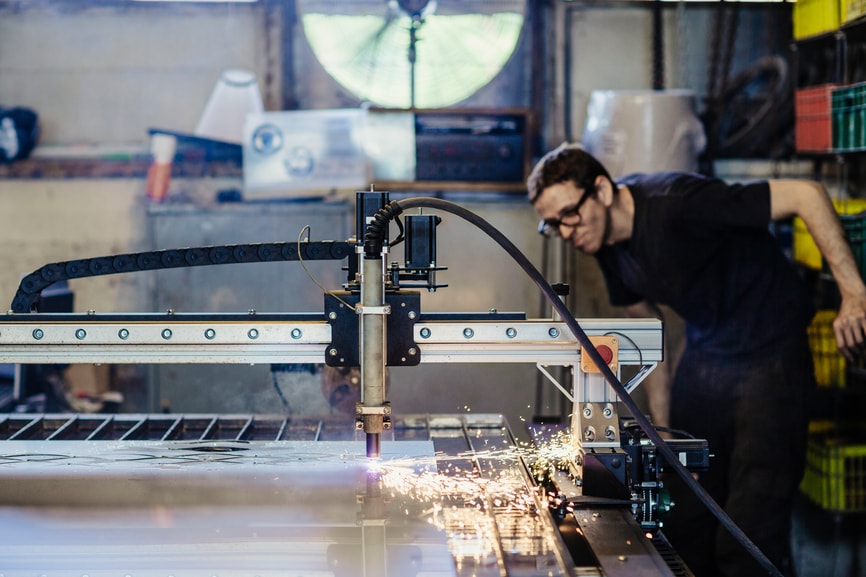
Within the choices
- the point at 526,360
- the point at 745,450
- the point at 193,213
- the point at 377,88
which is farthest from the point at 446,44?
the point at 526,360

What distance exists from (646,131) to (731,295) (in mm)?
862

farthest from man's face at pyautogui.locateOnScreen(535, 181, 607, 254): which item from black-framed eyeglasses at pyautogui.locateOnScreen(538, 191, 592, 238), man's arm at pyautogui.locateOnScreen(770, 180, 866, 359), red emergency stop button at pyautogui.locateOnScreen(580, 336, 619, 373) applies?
red emergency stop button at pyautogui.locateOnScreen(580, 336, 619, 373)

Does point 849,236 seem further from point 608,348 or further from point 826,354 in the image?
point 608,348

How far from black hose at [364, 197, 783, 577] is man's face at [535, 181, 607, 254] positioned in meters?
1.05

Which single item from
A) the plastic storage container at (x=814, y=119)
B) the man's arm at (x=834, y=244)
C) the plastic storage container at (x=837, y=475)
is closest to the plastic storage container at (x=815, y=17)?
the plastic storage container at (x=814, y=119)

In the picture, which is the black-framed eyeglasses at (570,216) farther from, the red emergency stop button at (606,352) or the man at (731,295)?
the red emergency stop button at (606,352)

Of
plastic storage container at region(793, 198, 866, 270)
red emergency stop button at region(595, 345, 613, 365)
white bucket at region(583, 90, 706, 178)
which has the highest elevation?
white bucket at region(583, 90, 706, 178)

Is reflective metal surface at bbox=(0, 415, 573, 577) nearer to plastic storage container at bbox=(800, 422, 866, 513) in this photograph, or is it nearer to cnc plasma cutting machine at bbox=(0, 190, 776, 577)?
cnc plasma cutting machine at bbox=(0, 190, 776, 577)

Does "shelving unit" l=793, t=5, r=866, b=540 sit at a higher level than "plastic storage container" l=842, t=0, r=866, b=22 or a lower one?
lower

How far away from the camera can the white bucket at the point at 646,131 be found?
3.13 meters

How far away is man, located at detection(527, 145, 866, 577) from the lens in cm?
234

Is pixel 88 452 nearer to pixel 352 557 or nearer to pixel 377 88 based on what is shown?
pixel 352 557

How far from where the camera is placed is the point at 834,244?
2336mm

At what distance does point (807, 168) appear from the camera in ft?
11.6
